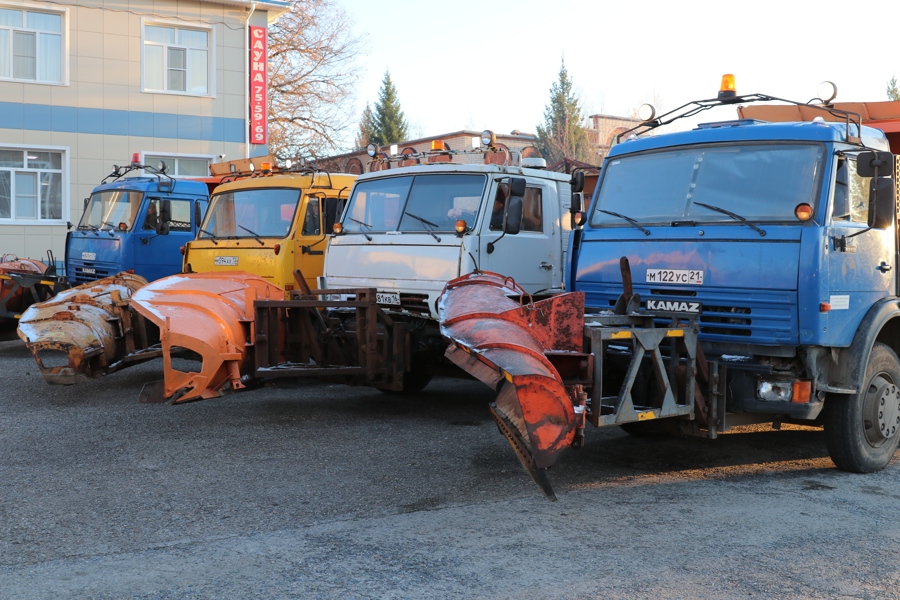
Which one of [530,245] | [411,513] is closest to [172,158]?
[530,245]

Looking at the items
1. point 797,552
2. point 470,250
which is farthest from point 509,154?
point 797,552

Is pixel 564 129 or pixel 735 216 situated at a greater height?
pixel 564 129

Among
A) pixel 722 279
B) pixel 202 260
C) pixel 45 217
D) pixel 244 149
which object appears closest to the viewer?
pixel 722 279

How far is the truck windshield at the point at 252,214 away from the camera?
424 inches

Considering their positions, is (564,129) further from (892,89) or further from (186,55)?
(186,55)

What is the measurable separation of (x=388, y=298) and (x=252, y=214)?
298 cm

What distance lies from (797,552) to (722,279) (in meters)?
2.12

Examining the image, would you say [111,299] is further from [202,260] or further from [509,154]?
[509,154]

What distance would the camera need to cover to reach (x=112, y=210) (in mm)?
13891

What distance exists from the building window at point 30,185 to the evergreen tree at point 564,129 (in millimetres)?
29182

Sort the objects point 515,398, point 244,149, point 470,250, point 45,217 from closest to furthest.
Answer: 1. point 515,398
2. point 470,250
3. point 45,217
4. point 244,149

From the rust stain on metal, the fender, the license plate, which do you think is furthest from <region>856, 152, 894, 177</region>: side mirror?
the rust stain on metal

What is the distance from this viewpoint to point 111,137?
2280 centimetres

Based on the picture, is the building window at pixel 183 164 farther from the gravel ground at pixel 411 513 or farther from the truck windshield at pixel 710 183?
the truck windshield at pixel 710 183
